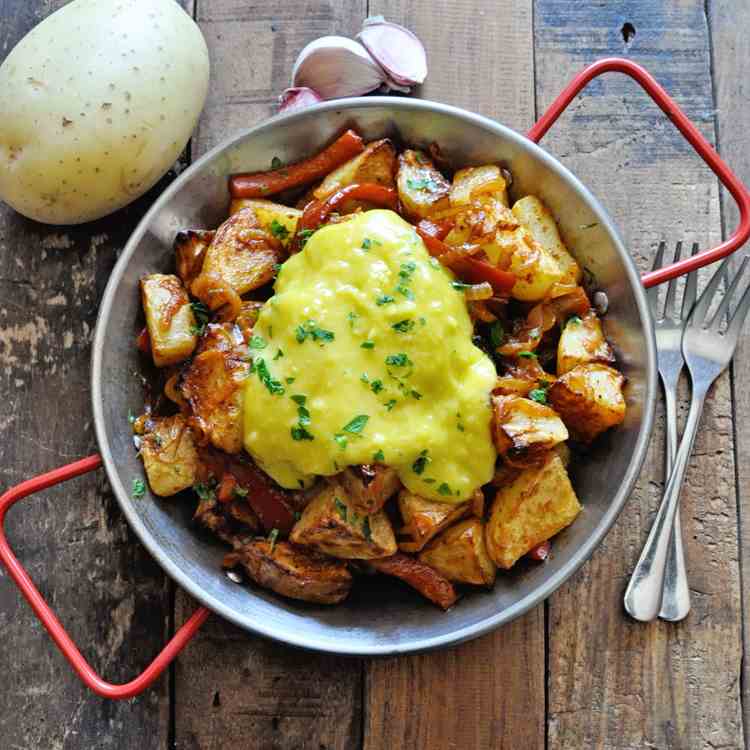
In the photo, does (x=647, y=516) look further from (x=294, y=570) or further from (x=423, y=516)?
(x=294, y=570)

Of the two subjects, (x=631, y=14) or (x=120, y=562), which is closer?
(x=120, y=562)

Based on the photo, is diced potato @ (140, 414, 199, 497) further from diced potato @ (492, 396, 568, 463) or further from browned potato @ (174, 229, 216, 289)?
diced potato @ (492, 396, 568, 463)

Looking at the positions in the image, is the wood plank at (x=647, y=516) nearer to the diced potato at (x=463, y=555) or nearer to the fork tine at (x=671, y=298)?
the fork tine at (x=671, y=298)

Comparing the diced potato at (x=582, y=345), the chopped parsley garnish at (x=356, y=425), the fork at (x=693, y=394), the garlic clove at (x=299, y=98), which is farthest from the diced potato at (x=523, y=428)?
the garlic clove at (x=299, y=98)

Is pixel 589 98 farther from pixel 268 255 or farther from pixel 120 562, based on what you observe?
pixel 120 562

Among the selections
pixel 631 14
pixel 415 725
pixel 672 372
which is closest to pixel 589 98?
pixel 631 14

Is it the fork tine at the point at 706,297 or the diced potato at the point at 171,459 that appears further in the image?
the fork tine at the point at 706,297
